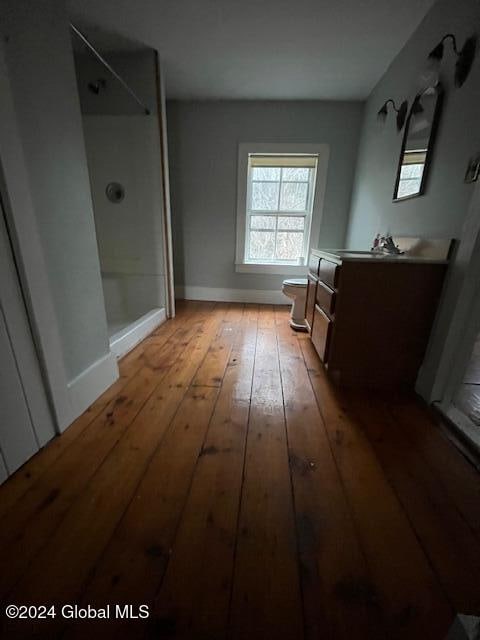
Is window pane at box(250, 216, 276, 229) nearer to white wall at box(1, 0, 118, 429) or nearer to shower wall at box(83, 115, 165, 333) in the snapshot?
shower wall at box(83, 115, 165, 333)

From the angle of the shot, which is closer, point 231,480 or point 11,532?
point 11,532

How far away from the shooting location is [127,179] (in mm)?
2389

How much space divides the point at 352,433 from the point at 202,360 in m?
1.08

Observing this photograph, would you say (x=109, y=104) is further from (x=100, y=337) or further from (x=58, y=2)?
(x=100, y=337)

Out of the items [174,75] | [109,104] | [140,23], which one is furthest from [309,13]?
[109,104]

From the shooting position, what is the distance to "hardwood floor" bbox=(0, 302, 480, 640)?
0.62 meters

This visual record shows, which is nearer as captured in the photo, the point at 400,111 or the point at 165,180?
the point at 400,111

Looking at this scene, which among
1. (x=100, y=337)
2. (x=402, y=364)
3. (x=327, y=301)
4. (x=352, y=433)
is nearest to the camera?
Answer: (x=352, y=433)

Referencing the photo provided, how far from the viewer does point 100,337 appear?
1422 millimetres

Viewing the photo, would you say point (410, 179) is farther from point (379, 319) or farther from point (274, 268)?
point (274, 268)

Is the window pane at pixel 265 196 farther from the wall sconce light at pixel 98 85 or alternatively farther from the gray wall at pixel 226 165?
the wall sconce light at pixel 98 85

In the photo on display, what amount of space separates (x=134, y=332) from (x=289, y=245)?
218cm

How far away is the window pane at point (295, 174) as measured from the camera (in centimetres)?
299

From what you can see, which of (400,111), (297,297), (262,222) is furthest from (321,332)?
(262,222)
